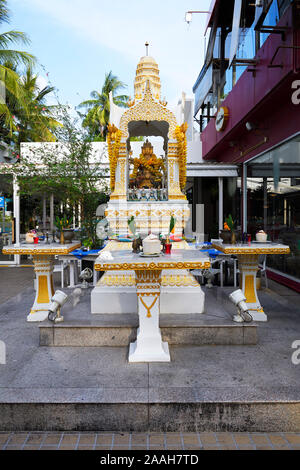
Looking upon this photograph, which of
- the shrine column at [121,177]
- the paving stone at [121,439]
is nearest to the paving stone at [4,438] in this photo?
the paving stone at [121,439]

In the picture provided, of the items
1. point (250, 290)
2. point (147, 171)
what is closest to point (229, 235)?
point (250, 290)

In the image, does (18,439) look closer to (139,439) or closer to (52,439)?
(52,439)

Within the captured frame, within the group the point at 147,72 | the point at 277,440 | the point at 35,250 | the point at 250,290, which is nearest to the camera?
Result: the point at 277,440

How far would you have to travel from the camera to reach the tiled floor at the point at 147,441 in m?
2.72

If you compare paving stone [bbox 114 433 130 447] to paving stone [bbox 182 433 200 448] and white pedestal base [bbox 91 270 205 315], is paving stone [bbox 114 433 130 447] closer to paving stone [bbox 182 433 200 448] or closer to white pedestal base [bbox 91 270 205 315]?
paving stone [bbox 182 433 200 448]

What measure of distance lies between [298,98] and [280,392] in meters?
5.57

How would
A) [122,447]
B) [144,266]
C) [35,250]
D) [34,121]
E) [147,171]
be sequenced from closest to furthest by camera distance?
1. [122,447]
2. [144,266]
3. [35,250]
4. [147,171]
5. [34,121]

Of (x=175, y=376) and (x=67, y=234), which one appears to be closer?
(x=175, y=376)

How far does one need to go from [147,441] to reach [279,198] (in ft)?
23.5

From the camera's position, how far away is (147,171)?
7.46 meters

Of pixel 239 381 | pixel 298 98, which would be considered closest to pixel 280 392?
pixel 239 381

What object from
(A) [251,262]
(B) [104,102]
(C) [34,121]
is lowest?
(A) [251,262]

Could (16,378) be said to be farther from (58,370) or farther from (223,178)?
(223,178)

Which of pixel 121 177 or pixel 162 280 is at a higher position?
pixel 121 177
